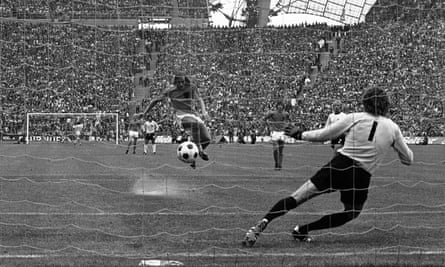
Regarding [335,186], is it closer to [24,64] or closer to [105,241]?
[105,241]

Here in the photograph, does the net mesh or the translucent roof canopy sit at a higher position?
the translucent roof canopy

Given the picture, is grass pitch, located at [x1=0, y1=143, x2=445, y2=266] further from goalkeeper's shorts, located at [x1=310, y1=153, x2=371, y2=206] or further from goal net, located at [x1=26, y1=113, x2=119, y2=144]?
goal net, located at [x1=26, y1=113, x2=119, y2=144]

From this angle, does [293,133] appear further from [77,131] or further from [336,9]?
[77,131]

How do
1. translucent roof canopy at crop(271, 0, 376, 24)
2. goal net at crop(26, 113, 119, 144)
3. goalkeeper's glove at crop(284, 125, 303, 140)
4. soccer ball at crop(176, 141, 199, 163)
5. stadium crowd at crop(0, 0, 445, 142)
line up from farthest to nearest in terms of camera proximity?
goal net at crop(26, 113, 119, 144)
translucent roof canopy at crop(271, 0, 376, 24)
stadium crowd at crop(0, 0, 445, 142)
soccer ball at crop(176, 141, 199, 163)
goalkeeper's glove at crop(284, 125, 303, 140)

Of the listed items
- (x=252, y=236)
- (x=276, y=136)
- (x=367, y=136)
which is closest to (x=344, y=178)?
(x=367, y=136)

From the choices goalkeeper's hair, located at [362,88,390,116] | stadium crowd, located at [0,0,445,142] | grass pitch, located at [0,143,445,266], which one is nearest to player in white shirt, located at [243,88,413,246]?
goalkeeper's hair, located at [362,88,390,116]

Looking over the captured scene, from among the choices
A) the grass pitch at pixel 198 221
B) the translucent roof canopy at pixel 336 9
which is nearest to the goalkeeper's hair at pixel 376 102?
the grass pitch at pixel 198 221
